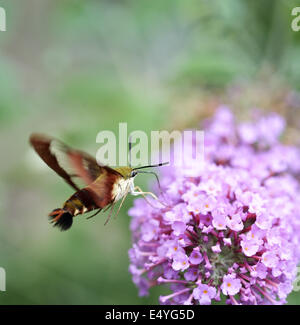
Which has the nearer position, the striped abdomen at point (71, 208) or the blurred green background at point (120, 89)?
the striped abdomen at point (71, 208)

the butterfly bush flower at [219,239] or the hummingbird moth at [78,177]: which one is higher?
the hummingbird moth at [78,177]

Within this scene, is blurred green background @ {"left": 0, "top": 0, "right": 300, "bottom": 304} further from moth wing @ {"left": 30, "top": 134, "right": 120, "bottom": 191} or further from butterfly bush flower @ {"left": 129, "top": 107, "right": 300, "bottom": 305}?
moth wing @ {"left": 30, "top": 134, "right": 120, "bottom": 191}

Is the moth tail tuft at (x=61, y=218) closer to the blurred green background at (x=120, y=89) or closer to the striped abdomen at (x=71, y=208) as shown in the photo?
the striped abdomen at (x=71, y=208)

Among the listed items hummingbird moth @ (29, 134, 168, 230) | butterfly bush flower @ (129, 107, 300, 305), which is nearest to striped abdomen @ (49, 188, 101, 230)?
hummingbird moth @ (29, 134, 168, 230)

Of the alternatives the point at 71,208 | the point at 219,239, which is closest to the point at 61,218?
the point at 71,208

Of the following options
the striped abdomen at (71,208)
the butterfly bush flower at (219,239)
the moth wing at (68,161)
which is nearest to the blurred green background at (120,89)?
the butterfly bush flower at (219,239)

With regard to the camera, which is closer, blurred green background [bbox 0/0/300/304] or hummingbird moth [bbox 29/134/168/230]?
hummingbird moth [bbox 29/134/168/230]
